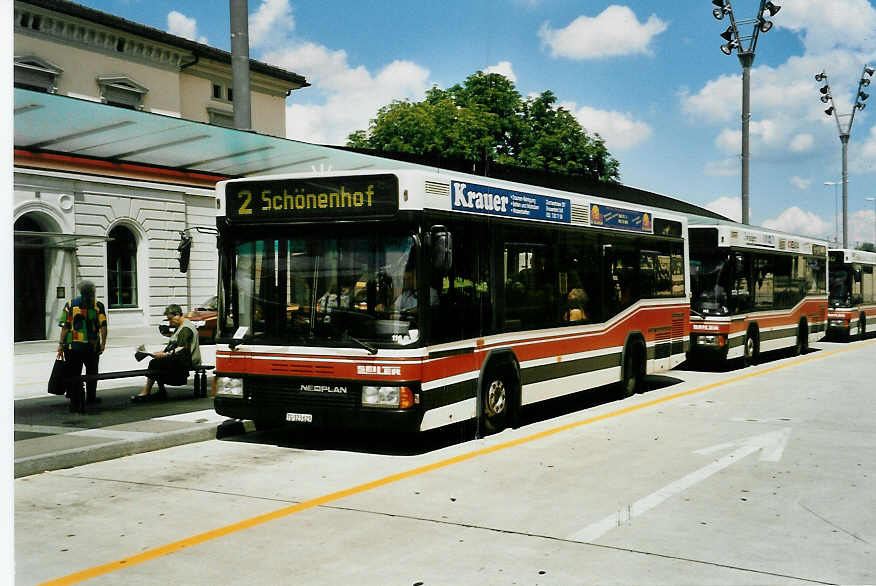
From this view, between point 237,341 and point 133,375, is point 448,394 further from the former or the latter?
point 133,375

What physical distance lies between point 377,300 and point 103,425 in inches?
161

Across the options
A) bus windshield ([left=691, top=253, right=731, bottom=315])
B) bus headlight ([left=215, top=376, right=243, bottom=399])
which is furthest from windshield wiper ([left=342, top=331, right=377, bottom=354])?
bus windshield ([left=691, top=253, right=731, bottom=315])

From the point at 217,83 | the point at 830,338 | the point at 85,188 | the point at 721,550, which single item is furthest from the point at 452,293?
the point at 217,83

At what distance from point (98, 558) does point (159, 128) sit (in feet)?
21.9

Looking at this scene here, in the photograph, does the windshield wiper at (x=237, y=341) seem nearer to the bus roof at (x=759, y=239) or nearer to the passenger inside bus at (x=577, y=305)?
the passenger inside bus at (x=577, y=305)

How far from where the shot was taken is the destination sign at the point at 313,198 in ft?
29.5

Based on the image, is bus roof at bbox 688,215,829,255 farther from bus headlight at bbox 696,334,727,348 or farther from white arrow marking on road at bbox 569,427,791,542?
white arrow marking on road at bbox 569,427,791,542

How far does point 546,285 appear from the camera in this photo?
1167 centimetres

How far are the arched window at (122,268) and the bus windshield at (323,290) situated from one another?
20.7 m

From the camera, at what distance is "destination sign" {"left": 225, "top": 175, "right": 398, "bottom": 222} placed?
8992 mm

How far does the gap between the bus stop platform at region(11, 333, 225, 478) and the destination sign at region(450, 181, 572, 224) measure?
3886 millimetres

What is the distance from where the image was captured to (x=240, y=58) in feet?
40.5

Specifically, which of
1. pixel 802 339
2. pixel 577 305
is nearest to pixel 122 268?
pixel 802 339

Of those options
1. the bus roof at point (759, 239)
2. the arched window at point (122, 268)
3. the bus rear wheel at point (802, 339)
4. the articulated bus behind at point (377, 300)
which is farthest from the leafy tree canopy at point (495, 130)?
the articulated bus behind at point (377, 300)
